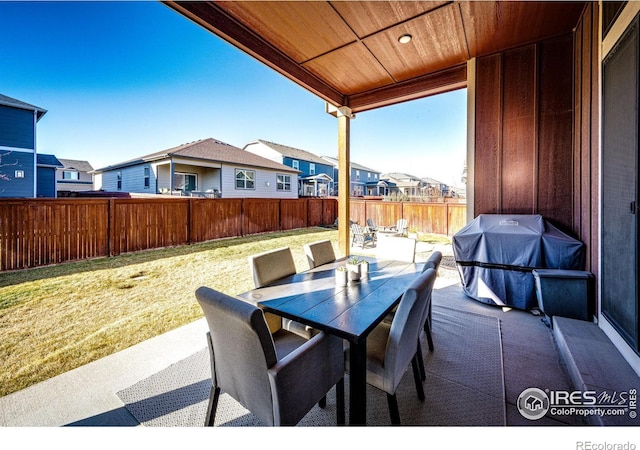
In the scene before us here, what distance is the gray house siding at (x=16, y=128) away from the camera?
9.72m

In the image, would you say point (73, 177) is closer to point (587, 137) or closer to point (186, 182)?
point (186, 182)

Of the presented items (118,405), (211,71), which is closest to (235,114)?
(211,71)

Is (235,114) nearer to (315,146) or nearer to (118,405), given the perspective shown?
(315,146)

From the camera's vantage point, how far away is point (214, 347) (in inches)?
58.9

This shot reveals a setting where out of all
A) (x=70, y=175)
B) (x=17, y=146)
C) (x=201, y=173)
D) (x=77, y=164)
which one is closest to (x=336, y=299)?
(x=201, y=173)

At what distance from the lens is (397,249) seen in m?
3.37

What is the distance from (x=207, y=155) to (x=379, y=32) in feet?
35.7

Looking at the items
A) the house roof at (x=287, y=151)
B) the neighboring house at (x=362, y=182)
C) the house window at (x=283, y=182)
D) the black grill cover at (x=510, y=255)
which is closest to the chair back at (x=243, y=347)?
the black grill cover at (x=510, y=255)

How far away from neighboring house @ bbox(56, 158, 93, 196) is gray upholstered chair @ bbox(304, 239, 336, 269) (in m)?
27.6

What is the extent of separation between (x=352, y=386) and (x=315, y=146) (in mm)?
26897

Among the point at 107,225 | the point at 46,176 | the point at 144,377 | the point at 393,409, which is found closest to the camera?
the point at 393,409

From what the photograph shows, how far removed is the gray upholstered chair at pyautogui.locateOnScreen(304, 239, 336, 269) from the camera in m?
2.89

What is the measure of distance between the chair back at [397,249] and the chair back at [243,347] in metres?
2.30

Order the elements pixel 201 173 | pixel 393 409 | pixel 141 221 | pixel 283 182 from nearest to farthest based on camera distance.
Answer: pixel 393 409 → pixel 141 221 → pixel 201 173 → pixel 283 182
